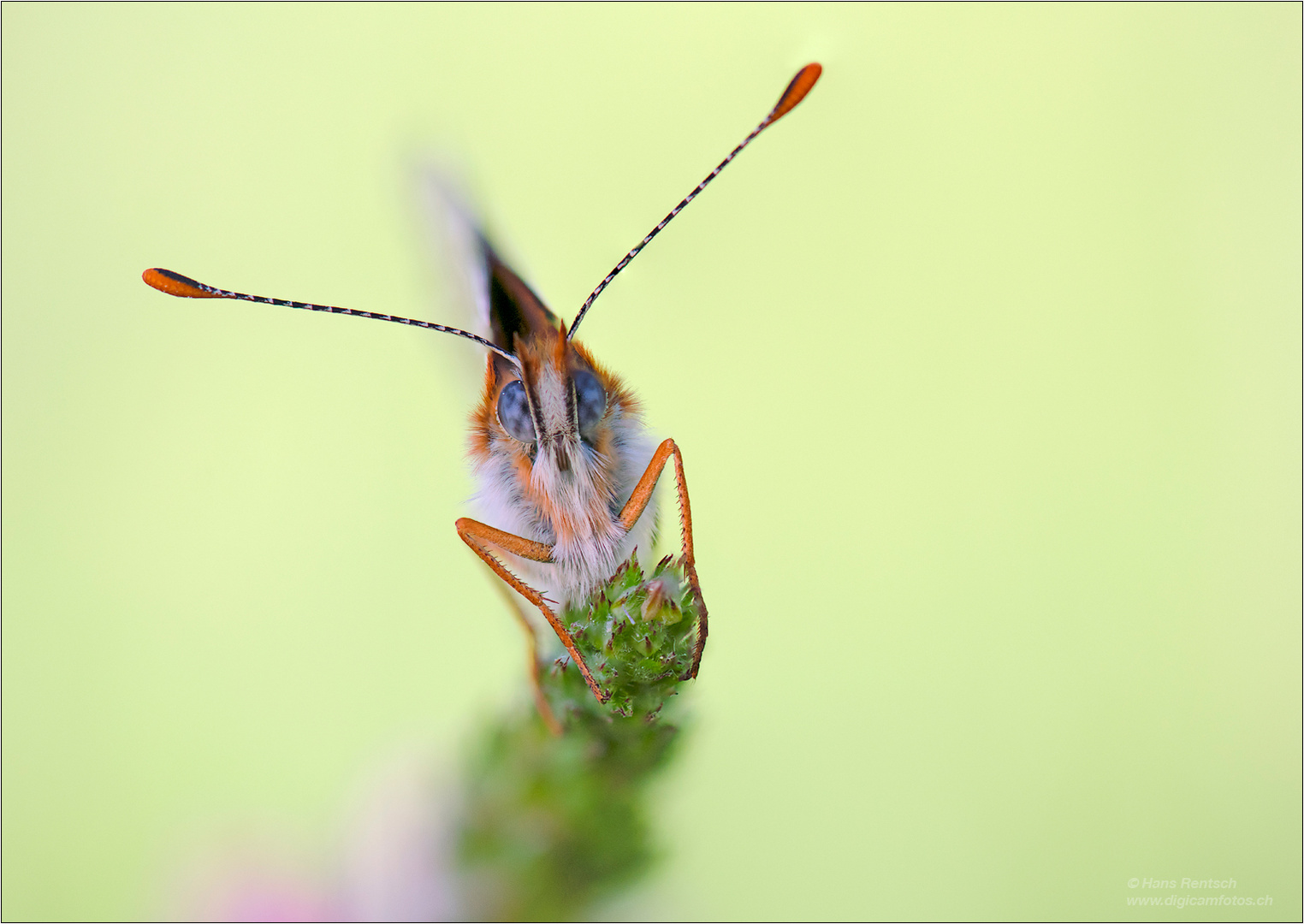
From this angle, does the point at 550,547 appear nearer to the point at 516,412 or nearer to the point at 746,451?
the point at 516,412

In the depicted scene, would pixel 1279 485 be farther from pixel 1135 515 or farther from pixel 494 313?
pixel 494 313

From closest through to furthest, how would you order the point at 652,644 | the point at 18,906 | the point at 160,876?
the point at 652,644 → the point at 160,876 → the point at 18,906

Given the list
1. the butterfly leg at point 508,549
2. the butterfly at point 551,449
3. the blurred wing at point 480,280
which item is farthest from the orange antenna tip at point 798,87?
the butterfly leg at point 508,549

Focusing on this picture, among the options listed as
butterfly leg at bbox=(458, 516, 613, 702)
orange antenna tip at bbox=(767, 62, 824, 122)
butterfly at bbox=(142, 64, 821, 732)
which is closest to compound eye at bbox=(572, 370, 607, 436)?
butterfly at bbox=(142, 64, 821, 732)

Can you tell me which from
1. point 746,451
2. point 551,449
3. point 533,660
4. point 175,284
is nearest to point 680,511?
point 551,449

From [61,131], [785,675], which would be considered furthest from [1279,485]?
[61,131]

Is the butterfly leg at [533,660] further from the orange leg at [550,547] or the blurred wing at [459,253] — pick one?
the blurred wing at [459,253]

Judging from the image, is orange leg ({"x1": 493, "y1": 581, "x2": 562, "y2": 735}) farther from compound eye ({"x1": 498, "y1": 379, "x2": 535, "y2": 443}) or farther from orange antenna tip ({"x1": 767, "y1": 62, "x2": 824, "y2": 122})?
orange antenna tip ({"x1": 767, "y1": 62, "x2": 824, "y2": 122})
